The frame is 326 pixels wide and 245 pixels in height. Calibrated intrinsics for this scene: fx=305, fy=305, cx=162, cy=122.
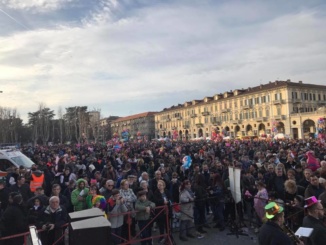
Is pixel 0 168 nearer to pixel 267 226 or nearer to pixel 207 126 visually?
pixel 267 226

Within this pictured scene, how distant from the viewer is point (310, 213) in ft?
14.7

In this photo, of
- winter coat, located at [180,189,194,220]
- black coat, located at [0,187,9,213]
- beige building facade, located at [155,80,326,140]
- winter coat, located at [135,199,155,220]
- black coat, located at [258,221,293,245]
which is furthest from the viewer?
beige building facade, located at [155,80,326,140]

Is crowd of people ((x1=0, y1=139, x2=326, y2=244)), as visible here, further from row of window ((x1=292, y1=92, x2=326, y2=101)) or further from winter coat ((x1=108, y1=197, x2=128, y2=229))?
row of window ((x1=292, y1=92, x2=326, y2=101))

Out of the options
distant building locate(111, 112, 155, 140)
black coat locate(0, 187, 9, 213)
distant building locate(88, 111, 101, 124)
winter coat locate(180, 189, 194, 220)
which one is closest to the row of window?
distant building locate(88, 111, 101, 124)

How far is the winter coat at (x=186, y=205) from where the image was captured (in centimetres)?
812

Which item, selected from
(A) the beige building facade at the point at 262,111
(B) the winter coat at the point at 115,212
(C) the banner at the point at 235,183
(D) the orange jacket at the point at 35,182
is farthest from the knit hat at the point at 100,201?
(A) the beige building facade at the point at 262,111

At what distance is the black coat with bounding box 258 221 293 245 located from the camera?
154 inches

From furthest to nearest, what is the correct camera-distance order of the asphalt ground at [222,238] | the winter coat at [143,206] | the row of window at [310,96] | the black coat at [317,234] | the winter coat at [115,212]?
1. the row of window at [310,96]
2. the asphalt ground at [222,238]
3. the winter coat at [143,206]
4. the winter coat at [115,212]
5. the black coat at [317,234]

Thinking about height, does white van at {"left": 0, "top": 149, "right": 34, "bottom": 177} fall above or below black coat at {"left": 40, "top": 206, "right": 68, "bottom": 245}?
above

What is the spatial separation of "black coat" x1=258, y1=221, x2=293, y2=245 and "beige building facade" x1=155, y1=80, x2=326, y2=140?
1865 inches

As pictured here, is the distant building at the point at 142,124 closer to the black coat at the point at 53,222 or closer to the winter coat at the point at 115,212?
the winter coat at the point at 115,212

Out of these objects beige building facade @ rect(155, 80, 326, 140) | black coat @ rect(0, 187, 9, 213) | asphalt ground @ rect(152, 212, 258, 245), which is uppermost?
beige building facade @ rect(155, 80, 326, 140)

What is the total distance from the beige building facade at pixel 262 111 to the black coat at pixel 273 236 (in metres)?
47.4

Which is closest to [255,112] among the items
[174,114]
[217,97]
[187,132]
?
[217,97]
